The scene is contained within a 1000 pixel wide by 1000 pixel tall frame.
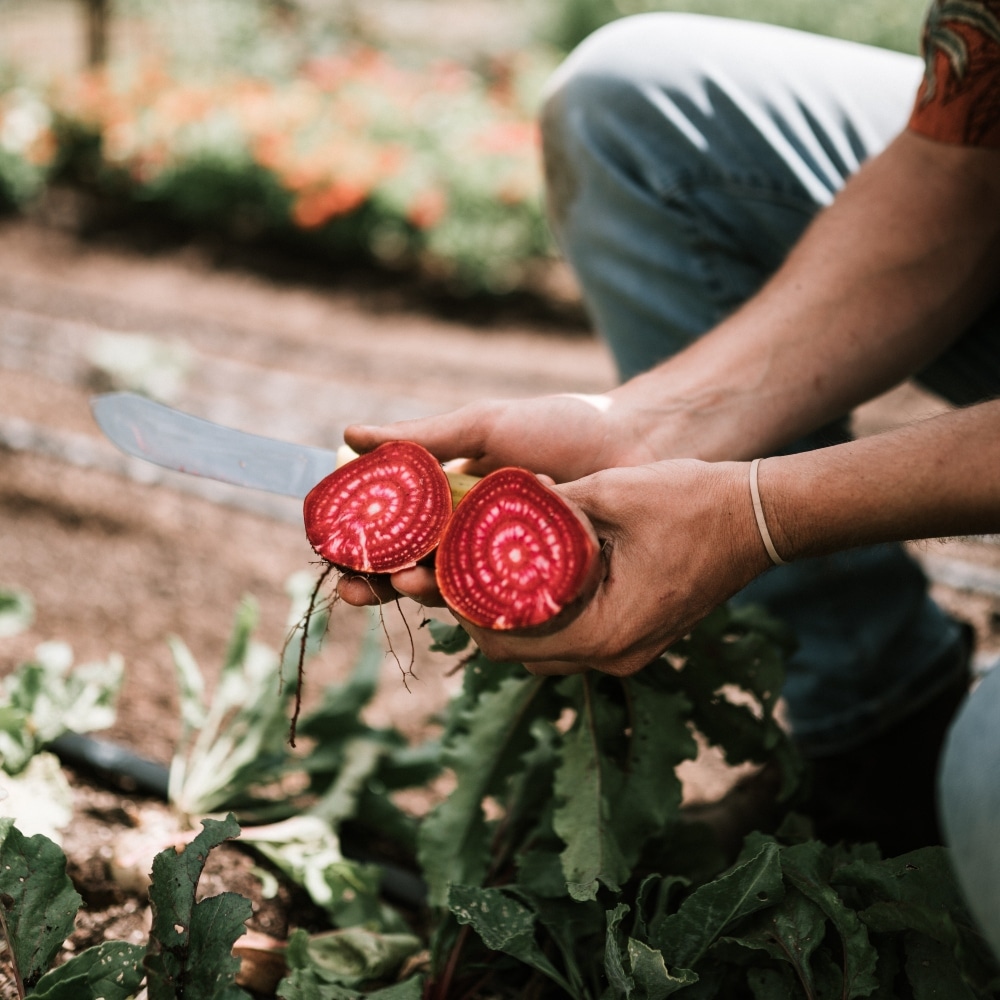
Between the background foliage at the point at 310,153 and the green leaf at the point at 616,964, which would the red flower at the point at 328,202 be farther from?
the green leaf at the point at 616,964

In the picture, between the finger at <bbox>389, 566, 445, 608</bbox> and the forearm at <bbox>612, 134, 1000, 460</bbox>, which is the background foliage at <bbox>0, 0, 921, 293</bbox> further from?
the finger at <bbox>389, 566, 445, 608</bbox>

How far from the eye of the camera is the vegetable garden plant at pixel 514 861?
1.25 m

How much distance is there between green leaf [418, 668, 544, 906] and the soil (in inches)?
12.5

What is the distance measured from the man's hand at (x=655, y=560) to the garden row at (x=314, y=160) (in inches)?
177

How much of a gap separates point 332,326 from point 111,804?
12.6ft

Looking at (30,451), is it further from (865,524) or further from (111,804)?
(865,524)

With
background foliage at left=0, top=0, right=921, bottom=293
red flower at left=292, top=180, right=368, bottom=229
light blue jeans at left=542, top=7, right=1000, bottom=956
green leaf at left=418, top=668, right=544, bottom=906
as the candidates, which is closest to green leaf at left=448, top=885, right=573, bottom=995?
green leaf at left=418, top=668, right=544, bottom=906

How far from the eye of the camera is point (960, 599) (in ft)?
9.01

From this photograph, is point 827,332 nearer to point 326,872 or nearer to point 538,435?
point 538,435

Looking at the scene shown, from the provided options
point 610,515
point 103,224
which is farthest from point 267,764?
point 103,224

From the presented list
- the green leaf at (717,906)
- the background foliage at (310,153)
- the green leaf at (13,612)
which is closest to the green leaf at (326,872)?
the green leaf at (717,906)

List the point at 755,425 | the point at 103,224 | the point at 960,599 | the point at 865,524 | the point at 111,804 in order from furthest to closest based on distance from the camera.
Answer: the point at 103,224, the point at 960,599, the point at 111,804, the point at 755,425, the point at 865,524

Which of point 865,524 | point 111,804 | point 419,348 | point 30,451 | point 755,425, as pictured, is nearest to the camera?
point 865,524

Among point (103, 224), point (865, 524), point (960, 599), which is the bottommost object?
point (103, 224)
